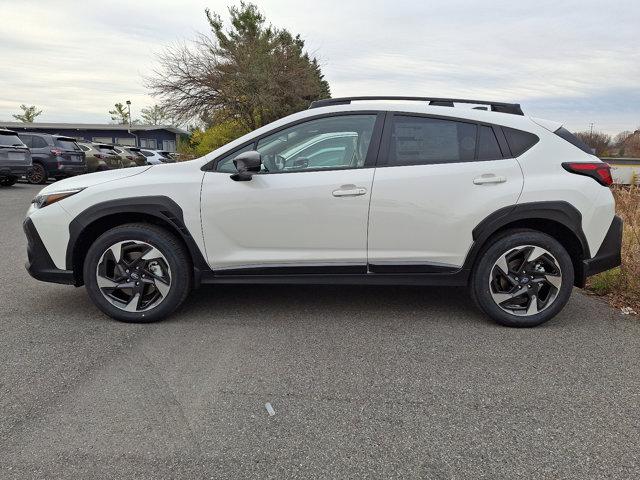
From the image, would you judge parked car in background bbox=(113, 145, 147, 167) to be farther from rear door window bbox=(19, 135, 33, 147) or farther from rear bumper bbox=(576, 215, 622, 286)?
rear bumper bbox=(576, 215, 622, 286)

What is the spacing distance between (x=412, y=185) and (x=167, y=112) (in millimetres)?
26176

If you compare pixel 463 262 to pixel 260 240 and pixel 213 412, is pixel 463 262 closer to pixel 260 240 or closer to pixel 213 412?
pixel 260 240

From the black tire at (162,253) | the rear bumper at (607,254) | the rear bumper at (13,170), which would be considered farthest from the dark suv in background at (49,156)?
the rear bumper at (607,254)

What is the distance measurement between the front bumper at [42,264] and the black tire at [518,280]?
→ 10.5 feet

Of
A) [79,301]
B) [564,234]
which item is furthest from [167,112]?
[564,234]

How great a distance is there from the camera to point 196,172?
3.88 meters

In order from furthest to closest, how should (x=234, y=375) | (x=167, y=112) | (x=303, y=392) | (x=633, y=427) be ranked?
(x=167, y=112) < (x=234, y=375) < (x=303, y=392) < (x=633, y=427)

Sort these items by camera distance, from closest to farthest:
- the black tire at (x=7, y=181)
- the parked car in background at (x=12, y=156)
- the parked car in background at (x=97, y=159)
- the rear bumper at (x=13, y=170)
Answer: the parked car in background at (x=12, y=156)
the rear bumper at (x=13, y=170)
the black tire at (x=7, y=181)
the parked car in background at (x=97, y=159)

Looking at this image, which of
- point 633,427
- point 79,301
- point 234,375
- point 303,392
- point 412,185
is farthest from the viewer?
point 79,301

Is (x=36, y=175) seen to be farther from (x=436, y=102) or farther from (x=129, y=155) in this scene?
(x=436, y=102)

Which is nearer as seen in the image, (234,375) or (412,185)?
(234,375)

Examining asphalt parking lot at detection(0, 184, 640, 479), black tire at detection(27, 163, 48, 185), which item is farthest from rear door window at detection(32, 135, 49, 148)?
asphalt parking lot at detection(0, 184, 640, 479)

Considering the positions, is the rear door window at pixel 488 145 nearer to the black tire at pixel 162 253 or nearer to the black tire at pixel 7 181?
the black tire at pixel 162 253

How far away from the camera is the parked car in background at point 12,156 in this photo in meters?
14.0
